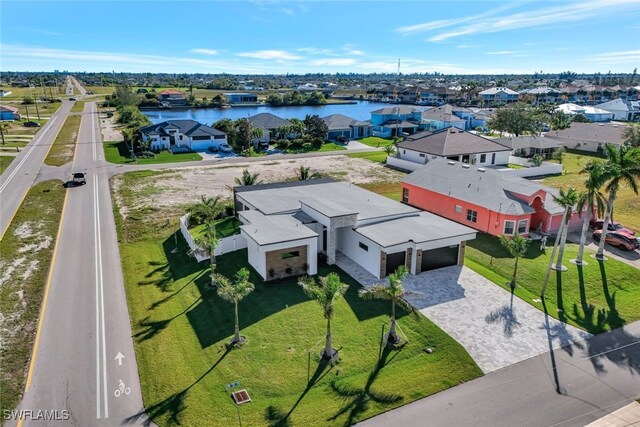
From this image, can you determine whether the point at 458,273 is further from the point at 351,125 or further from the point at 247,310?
the point at 351,125

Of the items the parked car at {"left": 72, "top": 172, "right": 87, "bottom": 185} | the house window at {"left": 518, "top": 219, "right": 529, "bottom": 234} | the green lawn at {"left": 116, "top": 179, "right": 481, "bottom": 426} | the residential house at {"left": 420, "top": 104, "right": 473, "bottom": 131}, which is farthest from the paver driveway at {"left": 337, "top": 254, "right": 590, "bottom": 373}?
the residential house at {"left": 420, "top": 104, "right": 473, "bottom": 131}

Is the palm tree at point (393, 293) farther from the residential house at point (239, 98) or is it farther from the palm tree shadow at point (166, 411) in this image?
the residential house at point (239, 98)

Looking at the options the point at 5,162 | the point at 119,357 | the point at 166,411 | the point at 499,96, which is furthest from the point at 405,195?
the point at 499,96

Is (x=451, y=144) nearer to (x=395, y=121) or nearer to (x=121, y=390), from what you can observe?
(x=395, y=121)

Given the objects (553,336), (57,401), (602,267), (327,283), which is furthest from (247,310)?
(602,267)

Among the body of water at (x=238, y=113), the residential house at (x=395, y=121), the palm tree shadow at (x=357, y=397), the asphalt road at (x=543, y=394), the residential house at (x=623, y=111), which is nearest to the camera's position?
the asphalt road at (x=543, y=394)

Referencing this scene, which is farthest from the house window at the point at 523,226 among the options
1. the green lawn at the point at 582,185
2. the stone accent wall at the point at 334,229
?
the stone accent wall at the point at 334,229
